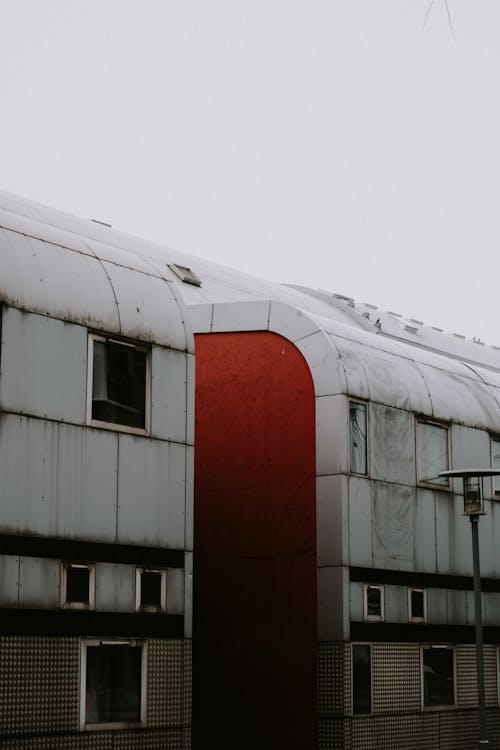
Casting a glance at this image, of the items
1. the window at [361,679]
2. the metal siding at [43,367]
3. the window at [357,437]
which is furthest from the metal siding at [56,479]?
the window at [361,679]

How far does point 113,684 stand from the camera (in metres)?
14.1

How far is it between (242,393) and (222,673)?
3755 millimetres

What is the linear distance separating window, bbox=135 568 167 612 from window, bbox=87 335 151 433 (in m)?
1.55

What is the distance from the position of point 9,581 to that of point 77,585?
1058 mm

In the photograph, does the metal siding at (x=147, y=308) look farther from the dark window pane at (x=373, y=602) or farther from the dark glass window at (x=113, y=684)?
the dark window pane at (x=373, y=602)

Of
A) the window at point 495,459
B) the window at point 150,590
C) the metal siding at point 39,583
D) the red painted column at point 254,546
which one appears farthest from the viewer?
the window at point 495,459

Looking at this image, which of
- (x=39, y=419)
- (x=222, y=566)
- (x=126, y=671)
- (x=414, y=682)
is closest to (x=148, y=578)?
(x=126, y=671)

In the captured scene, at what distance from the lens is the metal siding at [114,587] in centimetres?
1394

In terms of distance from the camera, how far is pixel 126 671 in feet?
47.0

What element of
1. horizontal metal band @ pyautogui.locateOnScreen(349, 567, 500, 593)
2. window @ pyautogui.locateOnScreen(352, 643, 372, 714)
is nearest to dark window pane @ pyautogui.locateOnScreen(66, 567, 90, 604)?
horizontal metal band @ pyautogui.locateOnScreen(349, 567, 500, 593)

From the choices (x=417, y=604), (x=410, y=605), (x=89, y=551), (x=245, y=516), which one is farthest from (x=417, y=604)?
(x=89, y=551)

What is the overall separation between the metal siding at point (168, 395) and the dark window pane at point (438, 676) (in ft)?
19.4

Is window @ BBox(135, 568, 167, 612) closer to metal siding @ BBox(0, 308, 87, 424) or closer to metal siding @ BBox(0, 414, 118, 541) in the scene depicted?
metal siding @ BBox(0, 414, 118, 541)

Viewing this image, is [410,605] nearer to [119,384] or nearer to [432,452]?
[432,452]
